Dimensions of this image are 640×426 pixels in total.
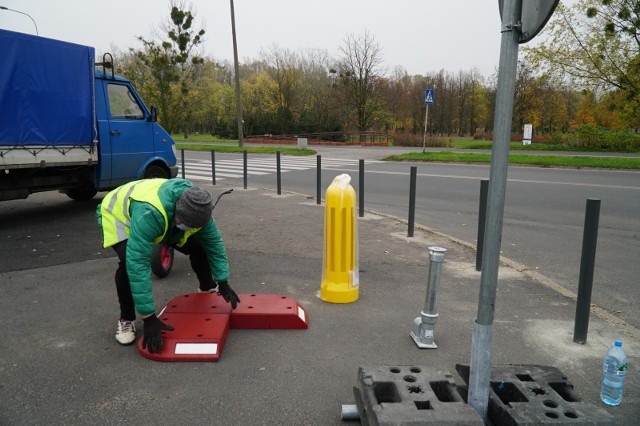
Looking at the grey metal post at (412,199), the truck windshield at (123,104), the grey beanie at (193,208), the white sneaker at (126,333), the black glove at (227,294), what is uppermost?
the truck windshield at (123,104)

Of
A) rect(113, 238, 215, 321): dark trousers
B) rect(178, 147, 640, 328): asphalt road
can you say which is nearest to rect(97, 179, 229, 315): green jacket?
rect(113, 238, 215, 321): dark trousers

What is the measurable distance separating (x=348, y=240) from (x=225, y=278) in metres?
1.24

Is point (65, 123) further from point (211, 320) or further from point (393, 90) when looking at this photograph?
point (393, 90)

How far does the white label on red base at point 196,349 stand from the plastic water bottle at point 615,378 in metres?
2.57

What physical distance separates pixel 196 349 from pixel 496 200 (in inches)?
90.9

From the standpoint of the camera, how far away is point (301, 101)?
54812 millimetres

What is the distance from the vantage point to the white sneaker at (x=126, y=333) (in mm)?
3633

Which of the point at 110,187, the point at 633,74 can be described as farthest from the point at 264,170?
the point at 633,74

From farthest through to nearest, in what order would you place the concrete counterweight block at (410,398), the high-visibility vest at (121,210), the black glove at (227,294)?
the black glove at (227,294) → the high-visibility vest at (121,210) → the concrete counterweight block at (410,398)

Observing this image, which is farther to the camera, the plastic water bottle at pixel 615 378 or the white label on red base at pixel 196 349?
the white label on red base at pixel 196 349

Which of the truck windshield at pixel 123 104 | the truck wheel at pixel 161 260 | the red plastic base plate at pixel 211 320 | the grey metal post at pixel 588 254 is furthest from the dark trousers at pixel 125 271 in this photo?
the truck windshield at pixel 123 104

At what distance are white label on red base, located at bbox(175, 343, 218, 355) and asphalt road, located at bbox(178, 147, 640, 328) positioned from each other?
3666 mm

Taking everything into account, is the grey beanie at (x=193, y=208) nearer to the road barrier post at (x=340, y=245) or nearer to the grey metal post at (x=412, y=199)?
the road barrier post at (x=340, y=245)

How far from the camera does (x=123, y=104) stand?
9133 millimetres
